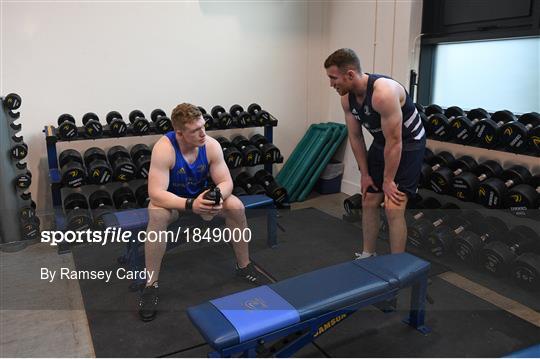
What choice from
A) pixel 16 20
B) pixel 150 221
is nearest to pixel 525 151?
pixel 150 221

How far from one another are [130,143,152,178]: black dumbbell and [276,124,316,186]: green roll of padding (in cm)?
132

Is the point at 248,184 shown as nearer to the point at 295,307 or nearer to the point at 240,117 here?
the point at 240,117

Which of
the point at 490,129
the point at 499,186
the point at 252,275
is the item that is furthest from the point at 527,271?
the point at 252,275

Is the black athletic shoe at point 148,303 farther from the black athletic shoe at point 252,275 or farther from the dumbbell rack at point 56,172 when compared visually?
the dumbbell rack at point 56,172

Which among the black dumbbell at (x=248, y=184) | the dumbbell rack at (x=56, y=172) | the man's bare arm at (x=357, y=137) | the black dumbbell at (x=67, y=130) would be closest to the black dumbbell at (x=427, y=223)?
the man's bare arm at (x=357, y=137)

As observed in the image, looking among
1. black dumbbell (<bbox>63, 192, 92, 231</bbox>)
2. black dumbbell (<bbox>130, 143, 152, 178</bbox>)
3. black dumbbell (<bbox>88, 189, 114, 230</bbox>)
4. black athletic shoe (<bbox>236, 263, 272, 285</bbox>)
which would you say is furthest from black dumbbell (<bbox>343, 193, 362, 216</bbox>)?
black dumbbell (<bbox>63, 192, 92, 231</bbox>)

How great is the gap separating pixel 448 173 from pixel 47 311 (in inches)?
92.1

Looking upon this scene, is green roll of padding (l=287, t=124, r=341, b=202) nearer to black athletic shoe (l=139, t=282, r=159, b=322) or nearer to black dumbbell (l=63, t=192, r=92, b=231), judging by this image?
black dumbbell (l=63, t=192, r=92, b=231)

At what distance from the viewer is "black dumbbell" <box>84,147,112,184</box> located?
302 centimetres

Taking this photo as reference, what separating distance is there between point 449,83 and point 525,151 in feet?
3.68

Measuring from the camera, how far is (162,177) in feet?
7.15

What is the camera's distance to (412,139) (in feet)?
7.42

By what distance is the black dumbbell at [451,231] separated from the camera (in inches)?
104

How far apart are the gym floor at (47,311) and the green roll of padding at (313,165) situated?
167 centimetres
